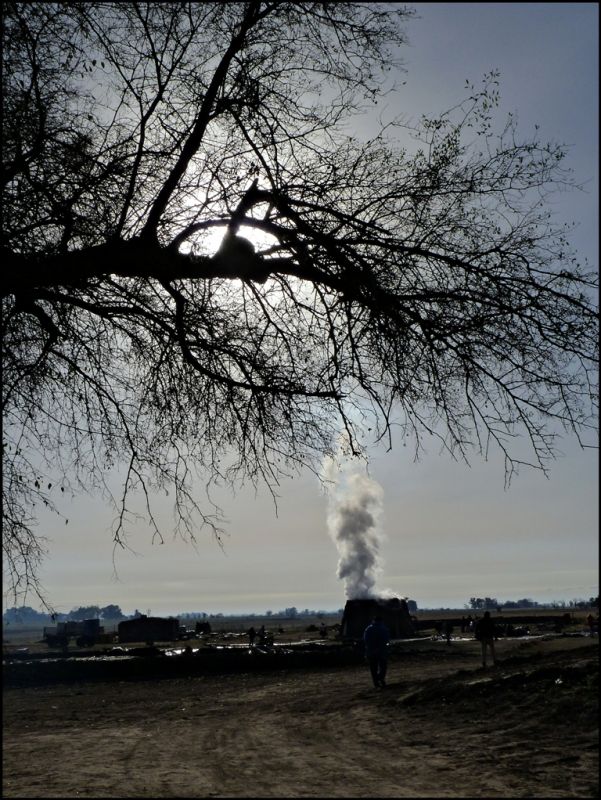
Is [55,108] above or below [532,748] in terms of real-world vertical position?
above

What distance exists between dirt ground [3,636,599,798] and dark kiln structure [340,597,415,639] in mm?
34159

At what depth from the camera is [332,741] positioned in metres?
10.2

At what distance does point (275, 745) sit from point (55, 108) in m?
7.91

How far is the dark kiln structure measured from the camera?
5081 cm

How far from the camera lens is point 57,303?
625 cm

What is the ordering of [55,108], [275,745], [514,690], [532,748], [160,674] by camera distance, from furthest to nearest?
[160,674]
[514,690]
[275,745]
[532,748]
[55,108]

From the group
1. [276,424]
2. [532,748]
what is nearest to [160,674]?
[532,748]

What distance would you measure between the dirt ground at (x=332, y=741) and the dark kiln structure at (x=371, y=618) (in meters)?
34.2

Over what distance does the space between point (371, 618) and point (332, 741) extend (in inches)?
1633

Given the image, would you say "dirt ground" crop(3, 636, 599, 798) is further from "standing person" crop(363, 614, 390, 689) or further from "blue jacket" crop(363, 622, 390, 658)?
"blue jacket" crop(363, 622, 390, 658)

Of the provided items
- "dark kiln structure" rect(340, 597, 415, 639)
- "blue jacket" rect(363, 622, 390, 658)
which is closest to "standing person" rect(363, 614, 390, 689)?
"blue jacket" rect(363, 622, 390, 658)

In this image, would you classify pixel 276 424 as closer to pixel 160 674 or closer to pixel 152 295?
pixel 152 295

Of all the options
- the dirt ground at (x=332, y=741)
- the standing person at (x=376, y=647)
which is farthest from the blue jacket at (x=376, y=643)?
the dirt ground at (x=332, y=741)

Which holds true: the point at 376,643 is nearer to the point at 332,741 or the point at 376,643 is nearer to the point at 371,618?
the point at 332,741
